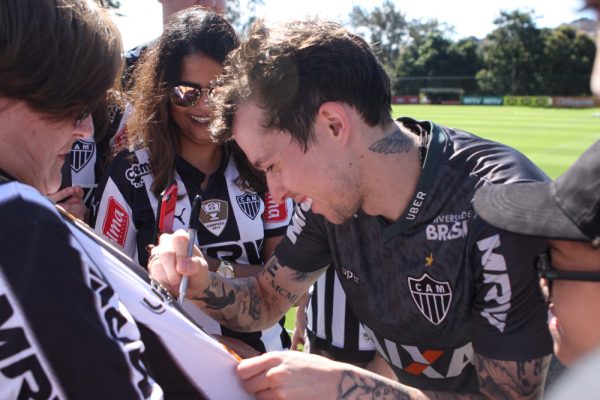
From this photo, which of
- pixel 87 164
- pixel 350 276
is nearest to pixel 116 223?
pixel 87 164

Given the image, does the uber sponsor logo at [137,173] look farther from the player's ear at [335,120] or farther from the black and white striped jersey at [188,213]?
the player's ear at [335,120]

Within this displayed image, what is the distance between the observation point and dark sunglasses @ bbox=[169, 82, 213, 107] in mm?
2750

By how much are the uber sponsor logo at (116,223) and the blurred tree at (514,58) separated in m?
48.6

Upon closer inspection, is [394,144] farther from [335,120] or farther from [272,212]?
[272,212]

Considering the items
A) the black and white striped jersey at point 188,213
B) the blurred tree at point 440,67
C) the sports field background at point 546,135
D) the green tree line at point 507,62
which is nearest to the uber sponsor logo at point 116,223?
the black and white striped jersey at point 188,213

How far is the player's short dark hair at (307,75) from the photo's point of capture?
2.10 meters

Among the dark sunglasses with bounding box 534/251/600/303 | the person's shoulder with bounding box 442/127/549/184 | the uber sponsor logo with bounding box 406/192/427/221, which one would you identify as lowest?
the uber sponsor logo with bounding box 406/192/427/221

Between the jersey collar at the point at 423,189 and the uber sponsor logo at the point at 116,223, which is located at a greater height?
the jersey collar at the point at 423,189

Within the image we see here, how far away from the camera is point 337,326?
10.9 ft

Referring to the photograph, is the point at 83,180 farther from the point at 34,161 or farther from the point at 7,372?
the point at 7,372

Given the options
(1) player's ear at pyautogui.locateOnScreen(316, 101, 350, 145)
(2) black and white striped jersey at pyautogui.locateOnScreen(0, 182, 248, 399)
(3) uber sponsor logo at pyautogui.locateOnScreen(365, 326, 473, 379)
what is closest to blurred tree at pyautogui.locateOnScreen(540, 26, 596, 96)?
(3) uber sponsor logo at pyautogui.locateOnScreen(365, 326, 473, 379)

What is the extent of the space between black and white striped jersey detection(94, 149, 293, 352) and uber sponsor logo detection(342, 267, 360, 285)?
1.98 ft

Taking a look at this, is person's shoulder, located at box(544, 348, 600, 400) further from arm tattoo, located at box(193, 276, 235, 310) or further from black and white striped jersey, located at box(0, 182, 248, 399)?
arm tattoo, located at box(193, 276, 235, 310)

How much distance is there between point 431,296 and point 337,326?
1.30 m
